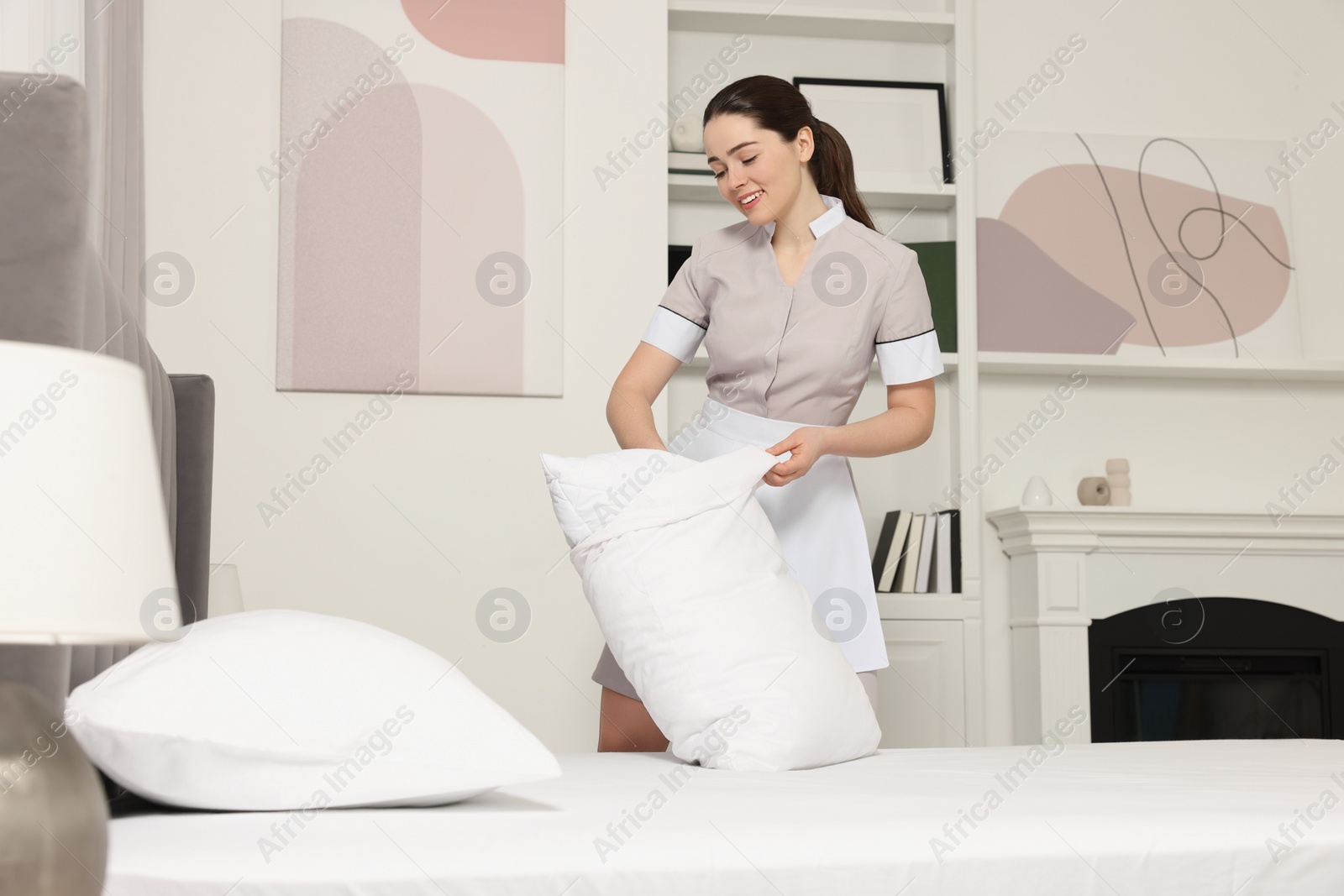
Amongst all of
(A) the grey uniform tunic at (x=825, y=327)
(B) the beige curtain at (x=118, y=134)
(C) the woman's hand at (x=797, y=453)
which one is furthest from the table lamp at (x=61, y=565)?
(B) the beige curtain at (x=118, y=134)

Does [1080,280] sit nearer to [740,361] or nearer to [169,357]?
[740,361]

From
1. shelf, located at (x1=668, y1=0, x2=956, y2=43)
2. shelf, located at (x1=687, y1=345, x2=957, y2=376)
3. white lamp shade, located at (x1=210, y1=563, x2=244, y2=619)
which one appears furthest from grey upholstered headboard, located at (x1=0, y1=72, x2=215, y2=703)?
shelf, located at (x1=668, y1=0, x2=956, y2=43)

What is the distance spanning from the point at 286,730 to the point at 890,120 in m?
2.78

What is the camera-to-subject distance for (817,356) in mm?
1823

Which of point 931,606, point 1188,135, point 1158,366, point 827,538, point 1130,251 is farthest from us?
point 1188,135

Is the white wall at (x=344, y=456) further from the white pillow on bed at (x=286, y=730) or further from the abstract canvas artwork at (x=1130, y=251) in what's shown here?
the white pillow on bed at (x=286, y=730)

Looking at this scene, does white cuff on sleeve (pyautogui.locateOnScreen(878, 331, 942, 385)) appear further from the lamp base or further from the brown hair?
the lamp base

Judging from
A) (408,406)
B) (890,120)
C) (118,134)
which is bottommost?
(408,406)

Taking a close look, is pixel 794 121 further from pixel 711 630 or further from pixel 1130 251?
pixel 1130 251

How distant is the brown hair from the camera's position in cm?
186

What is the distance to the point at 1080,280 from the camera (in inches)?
131

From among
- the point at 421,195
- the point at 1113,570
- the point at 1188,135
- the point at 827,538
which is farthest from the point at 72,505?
the point at 1188,135

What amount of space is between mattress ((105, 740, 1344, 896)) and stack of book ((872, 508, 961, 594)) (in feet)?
6.12

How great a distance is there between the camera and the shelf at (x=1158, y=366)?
3.19 metres
